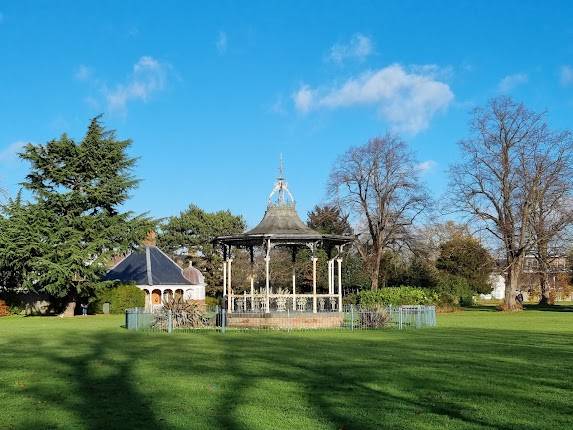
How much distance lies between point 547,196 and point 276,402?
154ft

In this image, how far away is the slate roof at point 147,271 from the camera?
5828 centimetres

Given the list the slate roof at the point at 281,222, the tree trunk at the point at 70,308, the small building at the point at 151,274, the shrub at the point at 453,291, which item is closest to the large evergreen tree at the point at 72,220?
the tree trunk at the point at 70,308

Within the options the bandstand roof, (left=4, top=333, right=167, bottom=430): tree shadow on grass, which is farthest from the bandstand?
(left=4, top=333, right=167, bottom=430): tree shadow on grass

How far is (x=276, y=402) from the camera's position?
33.4ft

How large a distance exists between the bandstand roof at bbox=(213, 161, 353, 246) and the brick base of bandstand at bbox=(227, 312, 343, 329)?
346cm

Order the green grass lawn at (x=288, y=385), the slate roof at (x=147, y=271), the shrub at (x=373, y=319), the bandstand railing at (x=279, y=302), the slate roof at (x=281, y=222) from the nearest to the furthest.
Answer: the green grass lawn at (x=288, y=385) → the shrub at (x=373, y=319) → the bandstand railing at (x=279, y=302) → the slate roof at (x=281, y=222) → the slate roof at (x=147, y=271)

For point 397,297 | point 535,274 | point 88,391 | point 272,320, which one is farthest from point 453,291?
point 88,391

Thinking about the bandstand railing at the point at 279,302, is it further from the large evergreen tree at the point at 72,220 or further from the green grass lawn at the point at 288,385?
the large evergreen tree at the point at 72,220

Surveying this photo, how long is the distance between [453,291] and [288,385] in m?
48.1

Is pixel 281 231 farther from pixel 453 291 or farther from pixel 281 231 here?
pixel 453 291

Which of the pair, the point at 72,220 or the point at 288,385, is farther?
the point at 72,220

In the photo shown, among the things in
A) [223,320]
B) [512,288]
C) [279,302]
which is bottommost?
[223,320]

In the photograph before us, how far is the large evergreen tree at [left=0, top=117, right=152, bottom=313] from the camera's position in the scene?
4331 centimetres

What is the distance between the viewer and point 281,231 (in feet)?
99.5
